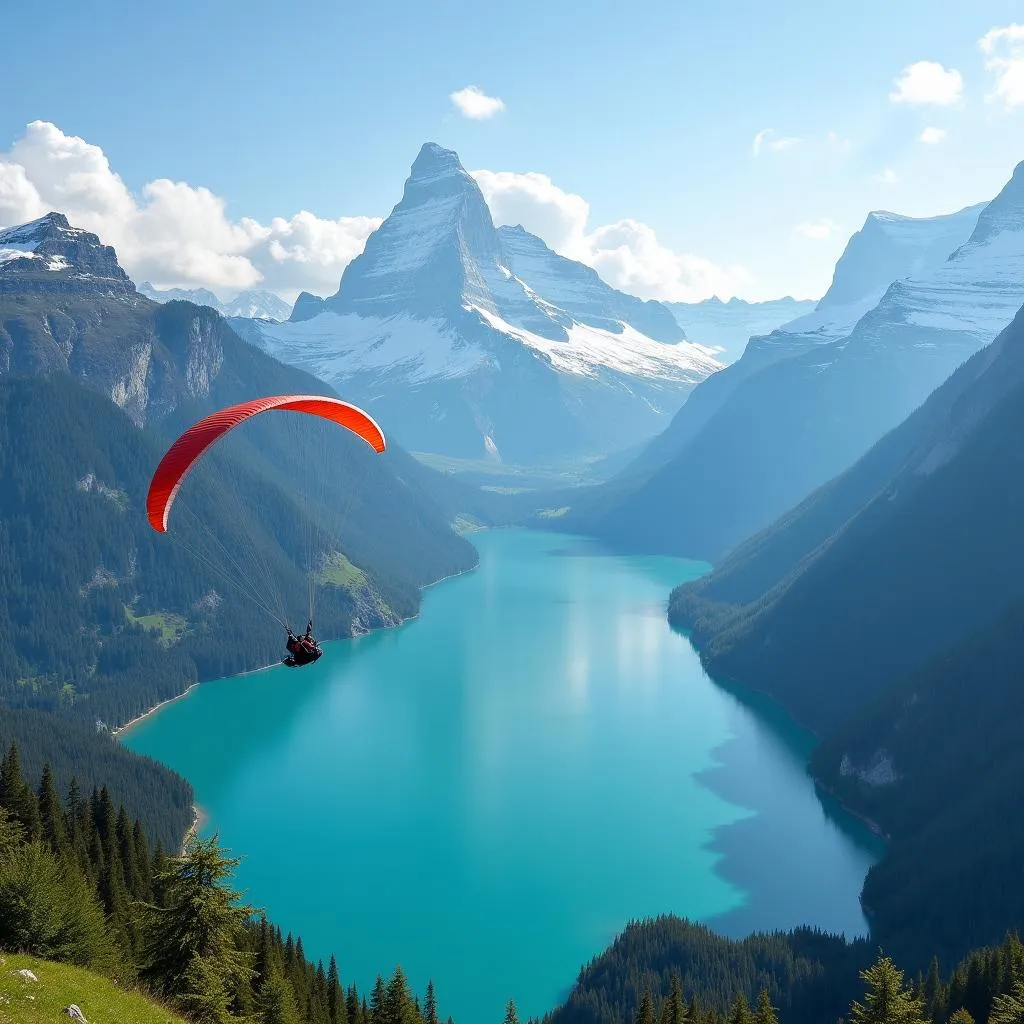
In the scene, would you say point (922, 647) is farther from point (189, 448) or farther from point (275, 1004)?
point (189, 448)

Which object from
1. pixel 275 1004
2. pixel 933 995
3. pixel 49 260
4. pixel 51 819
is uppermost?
pixel 49 260

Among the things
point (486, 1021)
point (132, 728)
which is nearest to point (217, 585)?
point (132, 728)

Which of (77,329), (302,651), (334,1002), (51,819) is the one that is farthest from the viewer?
(77,329)

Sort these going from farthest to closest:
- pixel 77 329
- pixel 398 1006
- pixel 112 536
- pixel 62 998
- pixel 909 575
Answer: pixel 77 329, pixel 112 536, pixel 909 575, pixel 398 1006, pixel 62 998

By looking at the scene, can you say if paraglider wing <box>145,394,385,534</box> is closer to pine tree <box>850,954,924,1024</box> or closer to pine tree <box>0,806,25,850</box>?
pine tree <box>0,806,25,850</box>

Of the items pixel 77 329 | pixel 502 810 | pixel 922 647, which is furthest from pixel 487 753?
pixel 77 329

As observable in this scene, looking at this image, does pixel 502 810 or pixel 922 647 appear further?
pixel 922 647

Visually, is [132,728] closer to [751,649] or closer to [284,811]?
[284,811]
